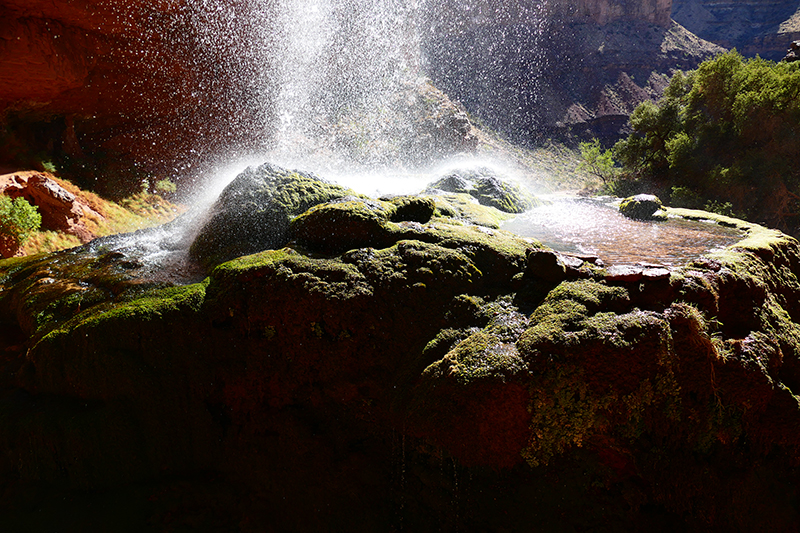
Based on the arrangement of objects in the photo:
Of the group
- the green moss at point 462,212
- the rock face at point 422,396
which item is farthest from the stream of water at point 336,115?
the rock face at point 422,396

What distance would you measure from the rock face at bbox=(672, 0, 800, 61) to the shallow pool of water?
195ft

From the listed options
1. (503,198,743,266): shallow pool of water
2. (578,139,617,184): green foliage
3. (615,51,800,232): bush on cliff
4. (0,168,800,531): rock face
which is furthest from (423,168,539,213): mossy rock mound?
(578,139,617,184): green foliage

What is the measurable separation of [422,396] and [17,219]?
1075 centimetres

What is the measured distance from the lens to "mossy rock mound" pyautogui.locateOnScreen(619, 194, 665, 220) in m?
9.62

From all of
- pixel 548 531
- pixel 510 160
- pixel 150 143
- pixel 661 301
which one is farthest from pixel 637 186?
pixel 150 143

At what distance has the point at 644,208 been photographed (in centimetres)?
991

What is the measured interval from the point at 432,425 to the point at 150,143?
63.0 ft

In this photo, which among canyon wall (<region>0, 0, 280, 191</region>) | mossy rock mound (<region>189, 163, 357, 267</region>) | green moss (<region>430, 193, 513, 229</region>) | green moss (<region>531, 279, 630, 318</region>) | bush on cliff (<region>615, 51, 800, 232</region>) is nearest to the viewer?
green moss (<region>531, 279, 630, 318</region>)

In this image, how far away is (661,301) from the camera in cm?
394

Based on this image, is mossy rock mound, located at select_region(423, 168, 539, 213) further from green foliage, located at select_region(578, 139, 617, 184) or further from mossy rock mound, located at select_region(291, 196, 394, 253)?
green foliage, located at select_region(578, 139, 617, 184)

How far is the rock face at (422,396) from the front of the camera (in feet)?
11.8

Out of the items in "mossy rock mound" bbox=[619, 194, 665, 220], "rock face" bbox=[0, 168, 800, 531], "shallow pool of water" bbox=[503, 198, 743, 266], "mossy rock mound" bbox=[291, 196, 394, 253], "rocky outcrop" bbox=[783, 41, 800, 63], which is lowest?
"rock face" bbox=[0, 168, 800, 531]

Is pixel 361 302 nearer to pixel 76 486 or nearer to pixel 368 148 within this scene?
pixel 76 486

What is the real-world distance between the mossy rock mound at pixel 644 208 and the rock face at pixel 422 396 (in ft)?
15.3
